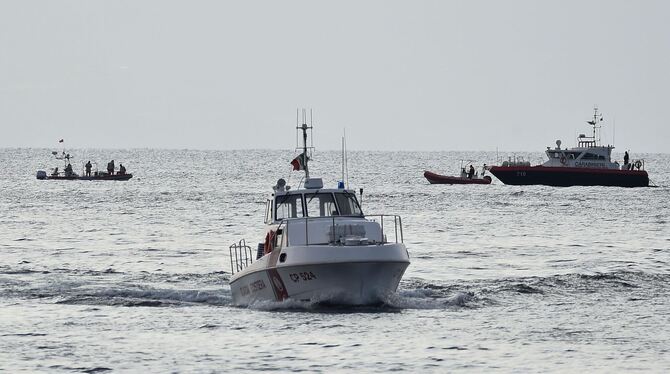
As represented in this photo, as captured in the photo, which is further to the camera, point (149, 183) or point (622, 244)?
point (149, 183)

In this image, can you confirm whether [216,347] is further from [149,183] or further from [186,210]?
[149,183]

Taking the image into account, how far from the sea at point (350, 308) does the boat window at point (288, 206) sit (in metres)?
2.58

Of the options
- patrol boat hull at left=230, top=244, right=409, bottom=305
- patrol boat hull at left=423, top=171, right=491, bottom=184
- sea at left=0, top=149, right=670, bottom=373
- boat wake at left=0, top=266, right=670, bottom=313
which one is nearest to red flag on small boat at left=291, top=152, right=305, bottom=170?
boat wake at left=0, top=266, right=670, bottom=313

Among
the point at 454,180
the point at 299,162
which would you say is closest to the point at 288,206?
the point at 299,162

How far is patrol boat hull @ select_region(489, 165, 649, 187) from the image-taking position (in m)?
110

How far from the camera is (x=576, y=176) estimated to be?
11019cm

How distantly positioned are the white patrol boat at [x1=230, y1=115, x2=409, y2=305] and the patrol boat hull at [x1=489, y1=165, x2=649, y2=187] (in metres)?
77.9

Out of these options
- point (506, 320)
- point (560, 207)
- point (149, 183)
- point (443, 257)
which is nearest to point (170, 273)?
point (443, 257)

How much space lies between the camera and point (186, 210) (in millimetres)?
83438

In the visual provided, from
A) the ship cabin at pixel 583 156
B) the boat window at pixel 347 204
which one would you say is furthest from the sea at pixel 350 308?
the ship cabin at pixel 583 156

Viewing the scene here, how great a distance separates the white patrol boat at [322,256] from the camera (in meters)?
31.1

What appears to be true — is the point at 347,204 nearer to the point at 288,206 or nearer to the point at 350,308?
the point at 288,206

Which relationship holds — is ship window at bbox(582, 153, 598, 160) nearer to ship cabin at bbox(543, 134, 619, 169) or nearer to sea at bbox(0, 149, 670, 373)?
ship cabin at bbox(543, 134, 619, 169)

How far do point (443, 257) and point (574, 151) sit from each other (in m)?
61.3
